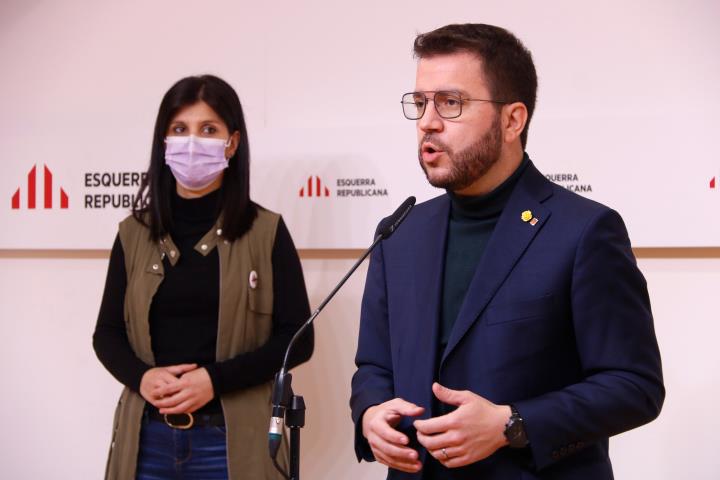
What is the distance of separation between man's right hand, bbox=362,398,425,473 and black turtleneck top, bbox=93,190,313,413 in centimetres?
83

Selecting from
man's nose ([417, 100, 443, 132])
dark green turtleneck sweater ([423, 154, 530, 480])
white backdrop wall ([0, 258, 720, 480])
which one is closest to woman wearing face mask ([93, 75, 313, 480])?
white backdrop wall ([0, 258, 720, 480])

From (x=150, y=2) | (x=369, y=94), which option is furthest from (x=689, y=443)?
(x=150, y=2)

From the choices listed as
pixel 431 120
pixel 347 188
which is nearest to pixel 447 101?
pixel 431 120

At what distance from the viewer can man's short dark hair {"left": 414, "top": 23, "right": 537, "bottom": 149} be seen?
1690mm

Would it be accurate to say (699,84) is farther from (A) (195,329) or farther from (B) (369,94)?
(A) (195,329)

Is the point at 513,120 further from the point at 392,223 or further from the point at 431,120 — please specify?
the point at 392,223

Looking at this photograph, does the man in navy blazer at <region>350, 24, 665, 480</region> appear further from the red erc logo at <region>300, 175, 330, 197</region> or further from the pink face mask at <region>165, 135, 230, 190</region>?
the red erc logo at <region>300, 175, 330, 197</region>

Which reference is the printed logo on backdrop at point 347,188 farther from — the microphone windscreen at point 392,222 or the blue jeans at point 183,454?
the microphone windscreen at point 392,222

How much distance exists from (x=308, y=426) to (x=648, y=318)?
1.95 metres

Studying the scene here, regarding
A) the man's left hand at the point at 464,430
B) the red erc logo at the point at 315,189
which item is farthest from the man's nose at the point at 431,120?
the red erc logo at the point at 315,189

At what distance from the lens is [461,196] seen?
173 centimetres

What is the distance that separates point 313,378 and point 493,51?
1865 millimetres

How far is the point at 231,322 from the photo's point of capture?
2.37m

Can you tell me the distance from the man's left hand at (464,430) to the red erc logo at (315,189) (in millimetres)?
1785
